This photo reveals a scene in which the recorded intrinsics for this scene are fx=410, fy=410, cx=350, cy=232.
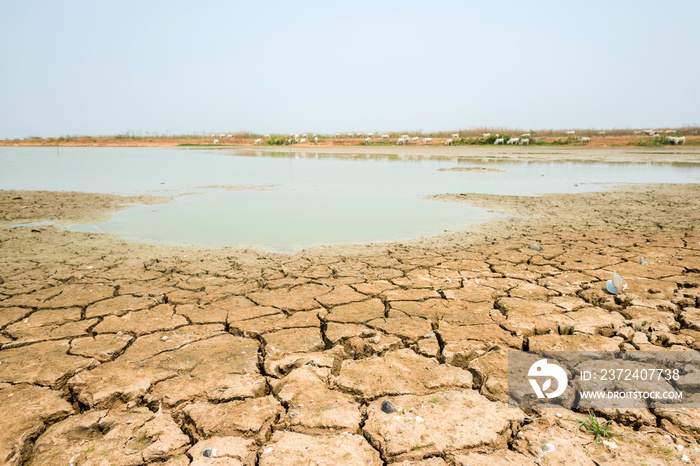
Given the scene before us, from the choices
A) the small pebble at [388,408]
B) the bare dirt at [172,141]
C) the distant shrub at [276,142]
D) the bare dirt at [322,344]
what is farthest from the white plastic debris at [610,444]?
the distant shrub at [276,142]

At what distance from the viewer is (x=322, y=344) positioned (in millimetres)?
2607

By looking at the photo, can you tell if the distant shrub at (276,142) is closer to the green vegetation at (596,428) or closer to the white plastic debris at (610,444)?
the green vegetation at (596,428)

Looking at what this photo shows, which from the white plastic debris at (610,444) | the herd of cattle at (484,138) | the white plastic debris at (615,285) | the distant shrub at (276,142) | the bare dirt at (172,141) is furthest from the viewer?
the distant shrub at (276,142)

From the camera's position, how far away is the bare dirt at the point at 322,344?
1734 millimetres

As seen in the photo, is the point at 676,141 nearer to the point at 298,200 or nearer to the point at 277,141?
the point at 298,200

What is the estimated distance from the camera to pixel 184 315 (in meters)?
3.01

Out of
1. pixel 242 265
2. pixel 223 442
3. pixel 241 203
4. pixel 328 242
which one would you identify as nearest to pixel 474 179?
pixel 241 203

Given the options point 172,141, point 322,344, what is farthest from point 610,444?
point 172,141

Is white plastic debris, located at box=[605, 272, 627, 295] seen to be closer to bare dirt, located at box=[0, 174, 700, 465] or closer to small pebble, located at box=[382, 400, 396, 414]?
bare dirt, located at box=[0, 174, 700, 465]

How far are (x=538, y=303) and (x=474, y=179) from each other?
356 inches

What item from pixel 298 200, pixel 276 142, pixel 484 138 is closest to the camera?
pixel 298 200

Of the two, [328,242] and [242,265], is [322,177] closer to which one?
[328,242]

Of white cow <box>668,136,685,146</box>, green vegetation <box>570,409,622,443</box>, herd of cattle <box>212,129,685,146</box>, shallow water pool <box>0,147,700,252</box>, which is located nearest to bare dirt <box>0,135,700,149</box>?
herd of cattle <box>212,129,685,146</box>

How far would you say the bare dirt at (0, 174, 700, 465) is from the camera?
5.69 ft
